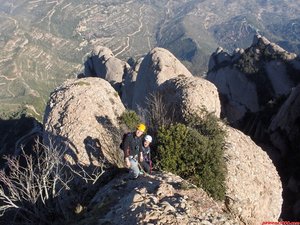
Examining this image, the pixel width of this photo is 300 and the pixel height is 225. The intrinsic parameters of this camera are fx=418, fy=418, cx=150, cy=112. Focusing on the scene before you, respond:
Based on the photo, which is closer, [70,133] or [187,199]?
[187,199]

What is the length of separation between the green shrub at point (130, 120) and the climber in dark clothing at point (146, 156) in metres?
6.15

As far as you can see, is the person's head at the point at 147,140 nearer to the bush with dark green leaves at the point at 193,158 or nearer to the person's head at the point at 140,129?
the person's head at the point at 140,129

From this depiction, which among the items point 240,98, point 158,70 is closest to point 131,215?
point 158,70

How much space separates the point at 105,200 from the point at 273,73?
2343 inches

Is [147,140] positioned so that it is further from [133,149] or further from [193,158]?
[193,158]

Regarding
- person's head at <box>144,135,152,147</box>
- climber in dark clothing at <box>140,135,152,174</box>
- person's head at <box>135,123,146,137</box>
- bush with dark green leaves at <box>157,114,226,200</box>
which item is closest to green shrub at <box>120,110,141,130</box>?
bush with dark green leaves at <box>157,114,226,200</box>

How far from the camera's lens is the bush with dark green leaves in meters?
20.6

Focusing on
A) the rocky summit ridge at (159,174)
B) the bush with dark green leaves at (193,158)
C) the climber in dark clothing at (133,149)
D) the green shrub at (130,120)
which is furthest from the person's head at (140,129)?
the green shrub at (130,120)

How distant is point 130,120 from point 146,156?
24.9ft

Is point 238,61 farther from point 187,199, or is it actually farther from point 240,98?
point 187,199

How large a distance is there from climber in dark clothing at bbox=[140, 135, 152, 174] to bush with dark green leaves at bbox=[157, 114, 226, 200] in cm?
103

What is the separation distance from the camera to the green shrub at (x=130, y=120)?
86.2 ft

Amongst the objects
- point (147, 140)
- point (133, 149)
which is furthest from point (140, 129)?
point (133, 149)

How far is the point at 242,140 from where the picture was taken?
1003 inches
